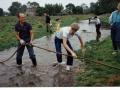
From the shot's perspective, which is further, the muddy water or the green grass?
the muddy water

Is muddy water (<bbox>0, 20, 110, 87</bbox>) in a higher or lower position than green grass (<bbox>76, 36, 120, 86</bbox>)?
lower

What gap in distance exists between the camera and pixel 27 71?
6.04m

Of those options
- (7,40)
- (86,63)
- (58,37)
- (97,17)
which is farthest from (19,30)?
(97,17)

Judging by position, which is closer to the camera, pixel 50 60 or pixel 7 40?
pixel 50 60

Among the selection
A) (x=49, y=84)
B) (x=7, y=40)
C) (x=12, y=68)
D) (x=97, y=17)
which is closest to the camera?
(x=49, y=84)

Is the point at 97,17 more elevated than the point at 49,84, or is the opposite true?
the point at 97,17

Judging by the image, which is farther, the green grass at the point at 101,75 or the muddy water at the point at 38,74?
the muddy water at the point at 38,74

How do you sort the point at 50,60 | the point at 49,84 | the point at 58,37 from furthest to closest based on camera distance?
the point at 50,60
the point at 58,37
the point at 49,84

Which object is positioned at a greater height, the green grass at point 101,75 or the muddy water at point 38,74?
the green grass at point 101,75

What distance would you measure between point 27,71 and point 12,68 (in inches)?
24.8

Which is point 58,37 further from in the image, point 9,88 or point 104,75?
point 9,88

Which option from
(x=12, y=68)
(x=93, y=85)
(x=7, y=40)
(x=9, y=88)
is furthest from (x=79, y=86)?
(x=7, y=40)

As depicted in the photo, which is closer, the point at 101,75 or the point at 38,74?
the point at 101,75

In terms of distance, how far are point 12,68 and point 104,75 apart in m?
2.93
